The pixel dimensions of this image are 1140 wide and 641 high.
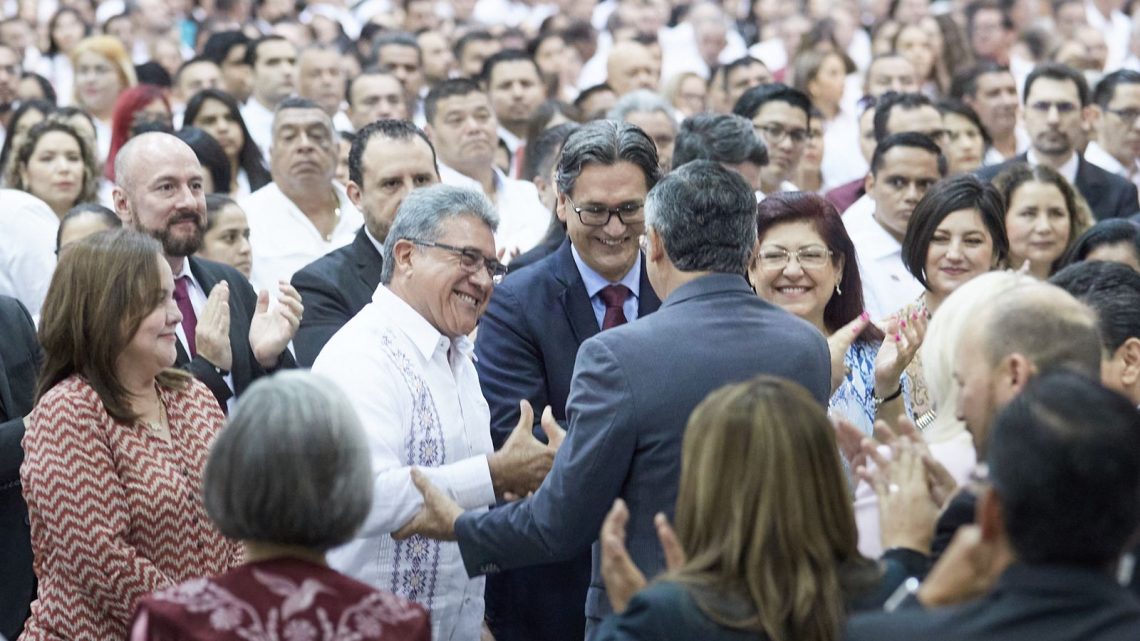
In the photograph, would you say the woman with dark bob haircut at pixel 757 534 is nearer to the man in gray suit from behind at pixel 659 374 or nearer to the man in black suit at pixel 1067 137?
the man in gray suit from behind at pixel 659 374

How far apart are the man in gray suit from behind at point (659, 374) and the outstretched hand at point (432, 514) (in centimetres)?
2

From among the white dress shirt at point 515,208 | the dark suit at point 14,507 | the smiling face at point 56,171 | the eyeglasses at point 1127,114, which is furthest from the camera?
the eyeglasses at point 1127,114

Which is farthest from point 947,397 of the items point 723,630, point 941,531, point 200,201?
point 200,201

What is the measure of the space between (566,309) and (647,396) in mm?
1161

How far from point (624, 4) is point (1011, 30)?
368cm

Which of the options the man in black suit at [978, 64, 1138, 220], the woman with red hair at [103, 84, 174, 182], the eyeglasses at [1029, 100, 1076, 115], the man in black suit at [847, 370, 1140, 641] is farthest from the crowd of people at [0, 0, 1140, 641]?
the eyeglasses at [1029, 100, 1076, 115]

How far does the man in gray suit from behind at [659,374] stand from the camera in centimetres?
393

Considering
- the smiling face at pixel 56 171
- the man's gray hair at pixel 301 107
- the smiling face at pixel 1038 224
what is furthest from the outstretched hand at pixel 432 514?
the smiling face at pixel 56 171

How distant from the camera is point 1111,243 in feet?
20.7

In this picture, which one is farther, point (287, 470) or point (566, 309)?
point (566, 309)

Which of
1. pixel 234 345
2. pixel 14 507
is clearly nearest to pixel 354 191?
pixel 234 345

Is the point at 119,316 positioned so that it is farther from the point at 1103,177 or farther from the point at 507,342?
the point at 1103,177

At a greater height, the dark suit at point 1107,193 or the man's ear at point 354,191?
the man's ear at point 354,191

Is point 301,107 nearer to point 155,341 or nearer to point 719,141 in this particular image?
point 719,141
